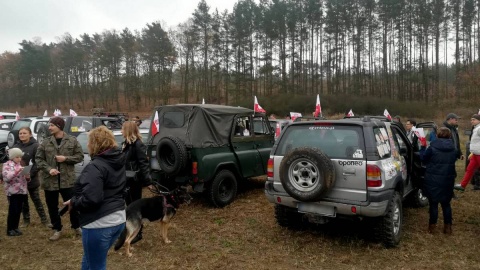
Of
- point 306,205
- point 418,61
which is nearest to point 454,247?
point 306,205

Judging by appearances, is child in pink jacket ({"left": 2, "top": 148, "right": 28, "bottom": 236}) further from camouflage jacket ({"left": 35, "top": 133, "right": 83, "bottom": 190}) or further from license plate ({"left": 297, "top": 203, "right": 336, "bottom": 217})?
license plate ({"left": 297, "top": 203, "right": 336, "bottom": 217})

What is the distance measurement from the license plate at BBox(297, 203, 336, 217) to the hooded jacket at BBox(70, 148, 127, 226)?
2.56m

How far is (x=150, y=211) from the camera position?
4859 millimetres

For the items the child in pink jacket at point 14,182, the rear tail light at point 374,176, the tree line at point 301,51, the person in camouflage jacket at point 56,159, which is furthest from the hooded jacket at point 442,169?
the tree line at point 301,51

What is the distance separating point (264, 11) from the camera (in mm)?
37312

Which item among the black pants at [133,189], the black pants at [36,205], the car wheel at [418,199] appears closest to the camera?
the black pants at [133,189]

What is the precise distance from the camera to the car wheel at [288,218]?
5.45 m

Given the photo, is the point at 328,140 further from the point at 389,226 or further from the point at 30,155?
the point at 30,155

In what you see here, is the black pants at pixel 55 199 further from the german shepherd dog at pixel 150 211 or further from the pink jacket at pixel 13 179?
the german shepherd dog at pixel 150 211

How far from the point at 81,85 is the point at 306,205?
49721 mm

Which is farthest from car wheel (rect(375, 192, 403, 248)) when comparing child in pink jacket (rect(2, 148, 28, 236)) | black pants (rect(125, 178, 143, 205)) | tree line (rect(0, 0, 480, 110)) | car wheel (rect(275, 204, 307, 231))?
tree line (rect(0, 0, 480, 110))

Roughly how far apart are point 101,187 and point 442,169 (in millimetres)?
4797

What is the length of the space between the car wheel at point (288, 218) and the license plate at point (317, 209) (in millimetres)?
643

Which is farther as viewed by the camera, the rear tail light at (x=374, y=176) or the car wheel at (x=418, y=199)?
the car wheel at (x=418, y=199)
